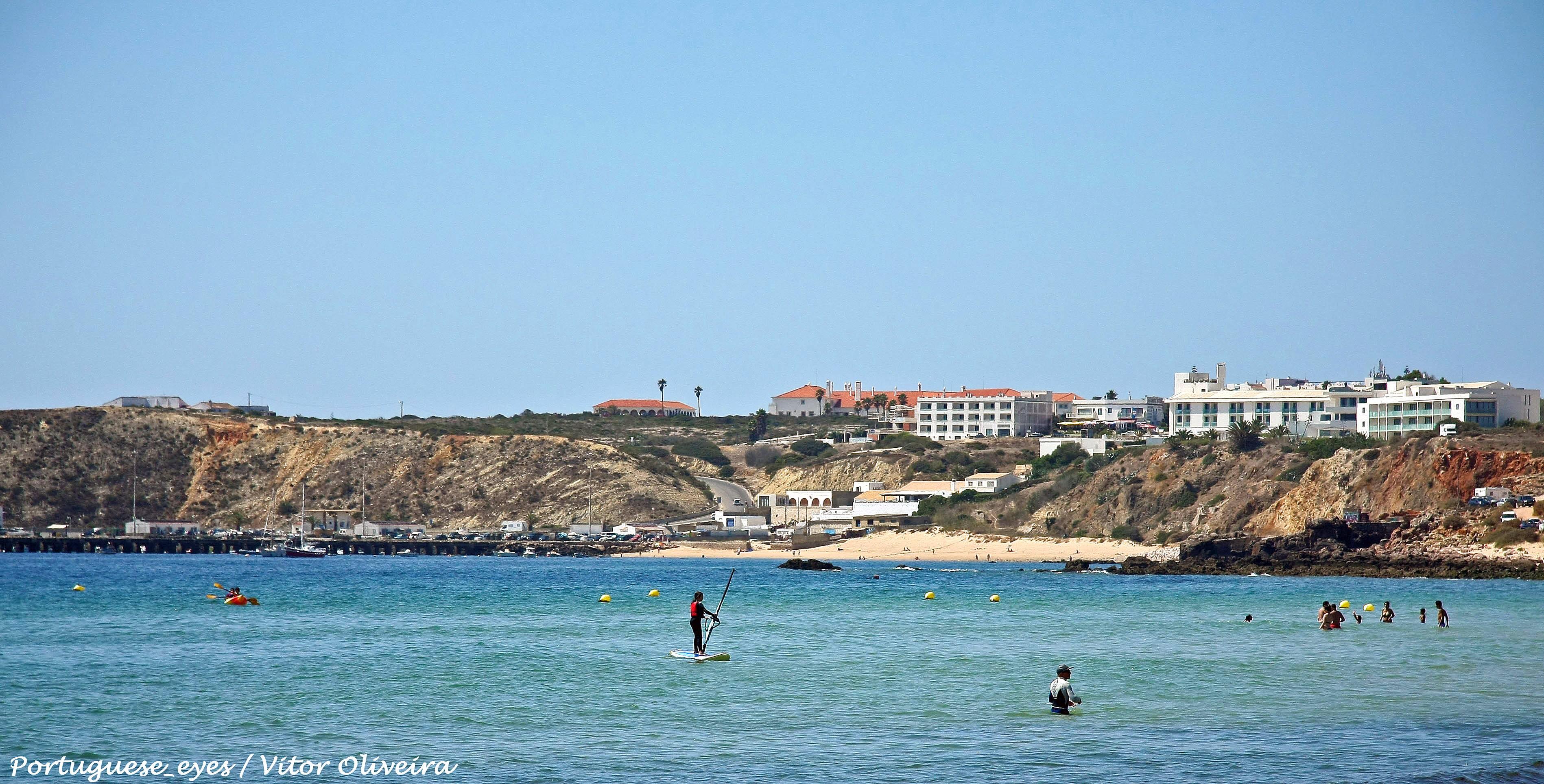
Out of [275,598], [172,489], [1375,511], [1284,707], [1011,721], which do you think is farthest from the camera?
[172,489]

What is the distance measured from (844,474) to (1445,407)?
61.1 m

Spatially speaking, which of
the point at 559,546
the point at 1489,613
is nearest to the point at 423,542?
the point at 559,546

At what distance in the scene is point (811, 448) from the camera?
552 ft

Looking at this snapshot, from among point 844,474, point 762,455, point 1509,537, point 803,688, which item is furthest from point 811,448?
point 803,688

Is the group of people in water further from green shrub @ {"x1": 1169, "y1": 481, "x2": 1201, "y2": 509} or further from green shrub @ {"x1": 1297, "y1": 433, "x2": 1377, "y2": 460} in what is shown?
green shrub @ {"x1": 1169, "y1": 481, "x2": 1201, "y2": 509}

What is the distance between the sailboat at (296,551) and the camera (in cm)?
12288

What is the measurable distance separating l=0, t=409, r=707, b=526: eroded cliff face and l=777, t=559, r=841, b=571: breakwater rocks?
45.1 metres

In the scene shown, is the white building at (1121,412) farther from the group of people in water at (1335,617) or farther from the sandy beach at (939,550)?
the group of people in water at (1335,617)

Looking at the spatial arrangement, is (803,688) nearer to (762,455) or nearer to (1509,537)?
(1509,537)

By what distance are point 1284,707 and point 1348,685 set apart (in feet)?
13.4

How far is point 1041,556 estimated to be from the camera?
107 meters

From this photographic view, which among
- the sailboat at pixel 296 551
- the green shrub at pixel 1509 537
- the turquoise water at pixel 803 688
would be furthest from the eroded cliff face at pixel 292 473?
the turquoise water at pixel 803 688

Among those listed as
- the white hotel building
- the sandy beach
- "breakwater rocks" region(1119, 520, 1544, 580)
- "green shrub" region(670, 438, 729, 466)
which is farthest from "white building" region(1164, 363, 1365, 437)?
"green shrub" region(670, 438, 729, 466)

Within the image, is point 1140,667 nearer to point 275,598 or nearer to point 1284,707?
point 1284,707
